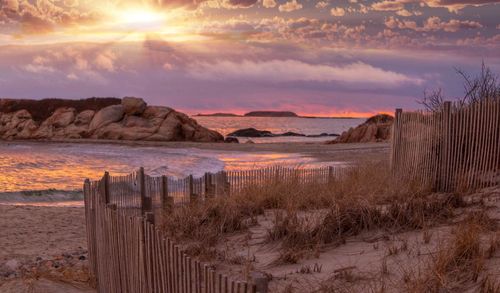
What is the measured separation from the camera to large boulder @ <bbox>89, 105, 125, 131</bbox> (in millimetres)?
56062

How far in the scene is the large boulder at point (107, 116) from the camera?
56.1 meters

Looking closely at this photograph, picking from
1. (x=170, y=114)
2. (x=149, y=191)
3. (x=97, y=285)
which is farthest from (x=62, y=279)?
(x=170, y=114)

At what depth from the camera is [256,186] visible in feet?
34.7

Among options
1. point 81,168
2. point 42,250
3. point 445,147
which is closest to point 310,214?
point 445,147

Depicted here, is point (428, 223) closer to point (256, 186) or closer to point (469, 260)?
point (469, 260)

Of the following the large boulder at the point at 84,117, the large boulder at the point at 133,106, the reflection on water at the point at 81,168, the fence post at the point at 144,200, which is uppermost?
the large boulder at the point at 133,106

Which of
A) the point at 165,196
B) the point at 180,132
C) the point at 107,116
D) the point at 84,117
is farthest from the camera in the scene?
the point at 84,117

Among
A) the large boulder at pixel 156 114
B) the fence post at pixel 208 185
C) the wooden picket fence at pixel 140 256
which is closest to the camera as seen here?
the wooden picket fence at pixel 140 256

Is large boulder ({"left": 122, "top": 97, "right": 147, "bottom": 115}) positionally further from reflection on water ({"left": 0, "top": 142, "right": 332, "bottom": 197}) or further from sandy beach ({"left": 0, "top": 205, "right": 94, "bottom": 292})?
sandy beach ({"left": 0, "top": 205, "right": 94, "bottom": 292})

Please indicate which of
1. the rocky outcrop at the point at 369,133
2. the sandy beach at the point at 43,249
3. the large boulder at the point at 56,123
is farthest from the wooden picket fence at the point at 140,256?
the large boulder at the point at 56,123

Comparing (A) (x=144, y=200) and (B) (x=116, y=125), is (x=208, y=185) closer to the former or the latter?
(A) (x=144, y=200)

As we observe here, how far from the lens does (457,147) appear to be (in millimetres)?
10219

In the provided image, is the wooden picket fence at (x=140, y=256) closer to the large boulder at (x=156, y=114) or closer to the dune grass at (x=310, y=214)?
the dune grass at (x=310, y=214)

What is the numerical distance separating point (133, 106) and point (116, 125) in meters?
2.91
